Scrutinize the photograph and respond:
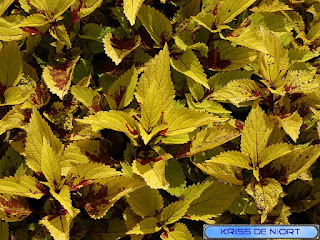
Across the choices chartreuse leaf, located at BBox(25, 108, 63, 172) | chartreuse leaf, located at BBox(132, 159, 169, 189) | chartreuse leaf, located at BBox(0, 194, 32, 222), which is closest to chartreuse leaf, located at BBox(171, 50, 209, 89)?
chartreuse leaf, located at BBox(132, 159, 169, 189)

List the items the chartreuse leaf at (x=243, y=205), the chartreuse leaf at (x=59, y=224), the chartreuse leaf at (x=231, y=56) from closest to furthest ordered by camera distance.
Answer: the chartreuse leaf at (x=59, y=224) < the chartreuse leaf at (x=243, y=205) < the chartreuse leaf at (x=231, y=56)

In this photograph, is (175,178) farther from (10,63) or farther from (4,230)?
(10,63)

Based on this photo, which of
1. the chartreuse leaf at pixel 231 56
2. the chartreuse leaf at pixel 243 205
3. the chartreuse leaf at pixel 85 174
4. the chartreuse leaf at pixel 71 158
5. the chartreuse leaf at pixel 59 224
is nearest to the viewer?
the chartreuse leaf at pixel 59 224

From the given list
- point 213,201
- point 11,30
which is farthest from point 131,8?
point 213,201

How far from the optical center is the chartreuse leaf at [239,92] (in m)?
1.79

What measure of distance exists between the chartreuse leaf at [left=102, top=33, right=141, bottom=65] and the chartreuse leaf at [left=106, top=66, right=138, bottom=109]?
0.29 feet

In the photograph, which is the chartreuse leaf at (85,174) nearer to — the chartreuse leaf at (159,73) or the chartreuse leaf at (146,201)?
the chartreuse leaf at (146,201)

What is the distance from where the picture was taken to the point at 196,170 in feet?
6.13

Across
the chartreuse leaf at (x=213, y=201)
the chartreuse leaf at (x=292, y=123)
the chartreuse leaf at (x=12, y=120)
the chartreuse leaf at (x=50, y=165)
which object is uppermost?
the chartreuse leaf at (x=12, y=120)

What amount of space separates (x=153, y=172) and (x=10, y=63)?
0.90 metres

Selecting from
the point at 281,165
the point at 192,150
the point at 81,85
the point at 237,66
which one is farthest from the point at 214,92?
the point at 81,85

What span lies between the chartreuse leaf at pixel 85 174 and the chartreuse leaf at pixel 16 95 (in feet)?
1.38

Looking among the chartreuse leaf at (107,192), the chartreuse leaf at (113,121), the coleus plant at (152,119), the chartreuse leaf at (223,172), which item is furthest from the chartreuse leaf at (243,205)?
the chartreuse leaf at (113,121)

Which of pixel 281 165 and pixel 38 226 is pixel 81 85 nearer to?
pixel 38 226
